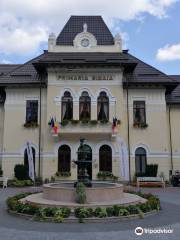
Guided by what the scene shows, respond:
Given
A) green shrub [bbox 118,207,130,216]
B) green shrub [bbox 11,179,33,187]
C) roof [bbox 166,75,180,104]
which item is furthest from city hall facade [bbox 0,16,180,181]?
green shrub [bbox 118,207,130,216]

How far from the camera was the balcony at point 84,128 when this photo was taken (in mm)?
24641

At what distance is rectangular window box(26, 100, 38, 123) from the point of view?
26.3 metres

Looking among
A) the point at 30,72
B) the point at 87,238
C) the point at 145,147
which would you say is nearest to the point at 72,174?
the point at 145,147

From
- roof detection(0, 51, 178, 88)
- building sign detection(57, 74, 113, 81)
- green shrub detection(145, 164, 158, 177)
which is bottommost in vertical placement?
green shrub detection(145, 164, 158, 177)

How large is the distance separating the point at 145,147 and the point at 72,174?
6526mm

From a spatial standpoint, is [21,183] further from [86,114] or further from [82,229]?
[82,229]

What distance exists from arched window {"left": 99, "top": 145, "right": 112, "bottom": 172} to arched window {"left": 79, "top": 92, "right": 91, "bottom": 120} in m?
2.99

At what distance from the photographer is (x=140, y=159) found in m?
25.8

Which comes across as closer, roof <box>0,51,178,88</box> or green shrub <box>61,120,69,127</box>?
green shrub <box>61,120,69,127</box>

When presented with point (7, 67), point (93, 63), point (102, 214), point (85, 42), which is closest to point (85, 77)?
point (93, 63)

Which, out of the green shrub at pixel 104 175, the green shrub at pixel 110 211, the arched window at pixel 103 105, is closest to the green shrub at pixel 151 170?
the green shrub at pixel 104 175

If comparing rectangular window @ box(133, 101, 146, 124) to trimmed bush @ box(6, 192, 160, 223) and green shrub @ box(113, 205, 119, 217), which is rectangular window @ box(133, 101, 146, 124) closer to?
trimmed bush @ box(6, 192, 160, 223)

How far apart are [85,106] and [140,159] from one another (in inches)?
253

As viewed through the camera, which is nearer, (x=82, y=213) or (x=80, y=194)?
(x=82, y=213)
